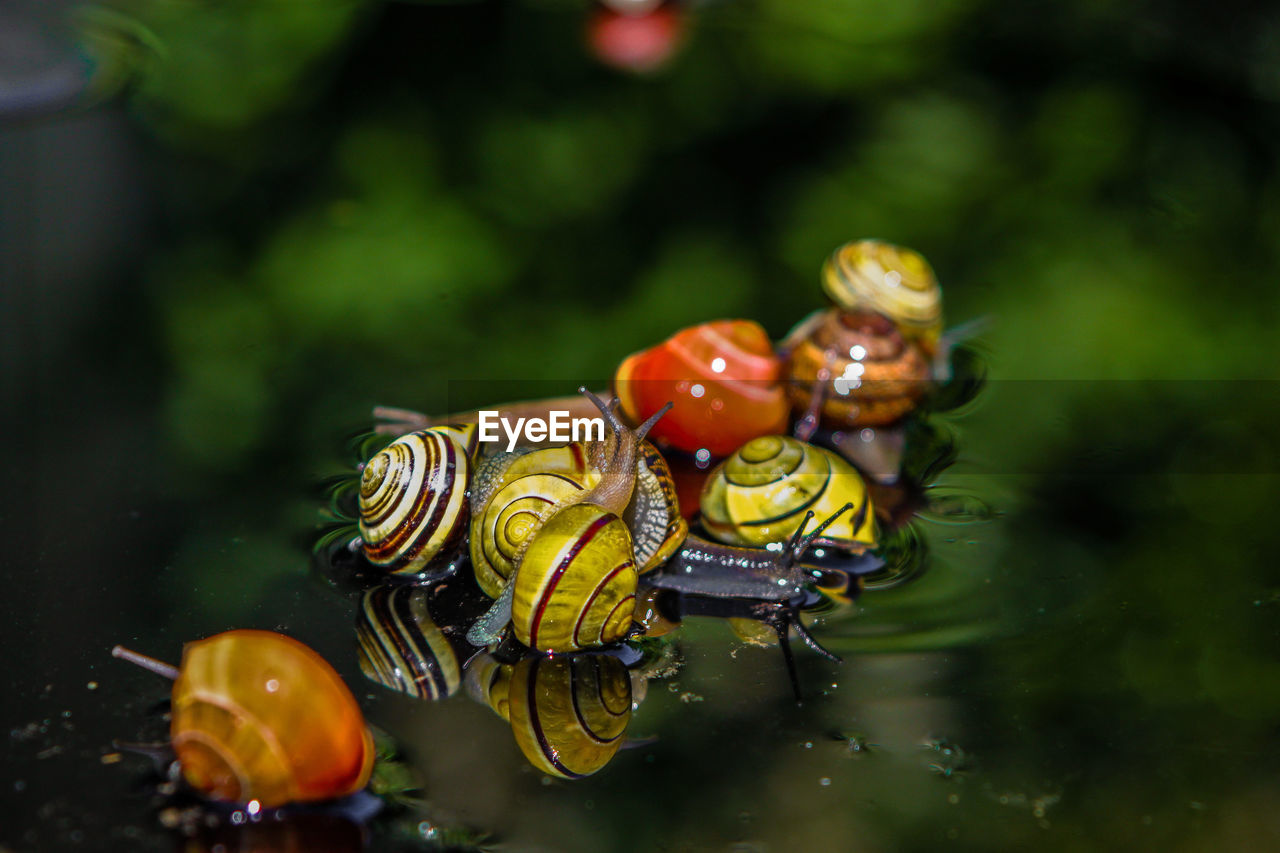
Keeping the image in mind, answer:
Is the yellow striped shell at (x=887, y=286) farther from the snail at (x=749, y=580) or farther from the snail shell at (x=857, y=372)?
the snail at (x=749, y=580)

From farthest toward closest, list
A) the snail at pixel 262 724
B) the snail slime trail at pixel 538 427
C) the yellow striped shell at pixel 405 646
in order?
the snail slime trail at pixel 538 427 < the yellow striped shell at pixel 405 646 < the snail at pixel 262 724

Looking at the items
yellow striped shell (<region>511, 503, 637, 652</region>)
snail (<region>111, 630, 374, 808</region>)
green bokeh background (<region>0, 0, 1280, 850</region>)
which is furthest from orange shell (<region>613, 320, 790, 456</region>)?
snail (<region>111, 630, 374, 808</region>)

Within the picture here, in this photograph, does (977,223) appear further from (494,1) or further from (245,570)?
(245,570)

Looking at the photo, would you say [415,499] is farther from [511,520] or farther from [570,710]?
[570,710]

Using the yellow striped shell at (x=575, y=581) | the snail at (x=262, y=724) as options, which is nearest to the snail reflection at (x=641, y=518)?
the yellow striped shell at (x=575, y=581)

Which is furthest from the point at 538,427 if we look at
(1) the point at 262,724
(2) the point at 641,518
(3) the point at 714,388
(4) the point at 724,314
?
(1) the point at 262,724

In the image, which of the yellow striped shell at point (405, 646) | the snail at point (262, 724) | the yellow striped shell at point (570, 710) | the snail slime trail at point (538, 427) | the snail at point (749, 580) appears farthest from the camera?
the snail slime trail at point (538, 427)
